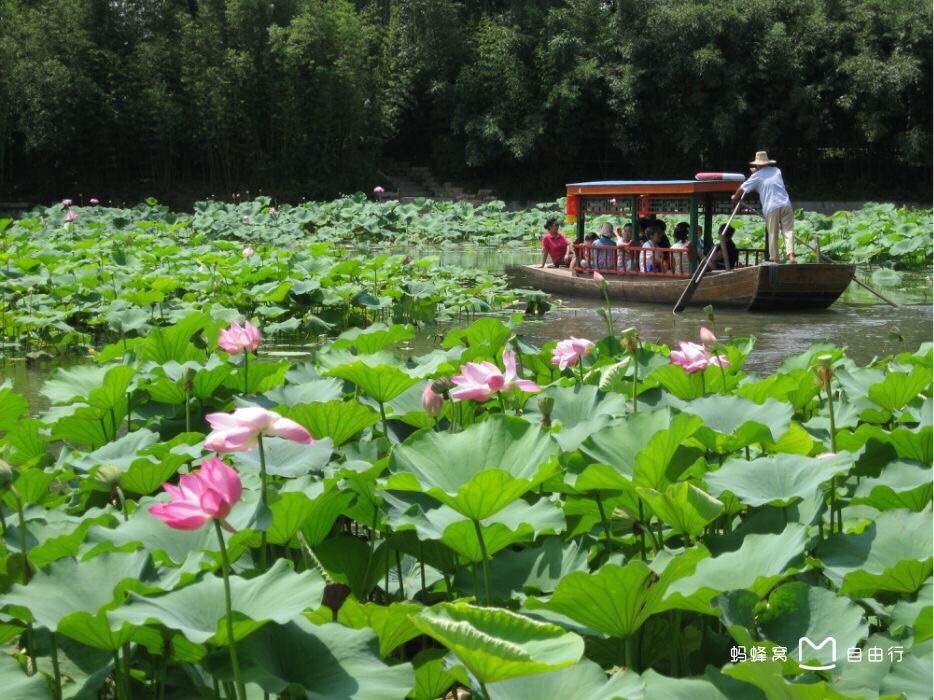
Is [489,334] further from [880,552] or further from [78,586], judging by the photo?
[78,586]

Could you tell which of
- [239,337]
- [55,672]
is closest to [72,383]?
[239,337]

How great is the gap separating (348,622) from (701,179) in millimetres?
7356

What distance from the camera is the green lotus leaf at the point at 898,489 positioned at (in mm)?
1553

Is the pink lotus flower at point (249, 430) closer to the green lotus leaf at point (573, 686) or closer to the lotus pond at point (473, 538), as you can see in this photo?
A: the lotus pond at point (473, 538)

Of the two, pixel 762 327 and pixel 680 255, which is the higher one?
pixel 680 255

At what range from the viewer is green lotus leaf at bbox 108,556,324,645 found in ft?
3.68

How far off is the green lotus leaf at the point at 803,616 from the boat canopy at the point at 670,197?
6.73 metres

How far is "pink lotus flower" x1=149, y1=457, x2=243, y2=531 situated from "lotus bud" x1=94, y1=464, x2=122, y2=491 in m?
0.58

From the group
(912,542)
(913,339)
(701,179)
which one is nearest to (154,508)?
(912,542)

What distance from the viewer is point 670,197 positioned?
8.24 metres

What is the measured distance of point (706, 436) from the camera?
1781 mm

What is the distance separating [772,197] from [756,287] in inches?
24.9

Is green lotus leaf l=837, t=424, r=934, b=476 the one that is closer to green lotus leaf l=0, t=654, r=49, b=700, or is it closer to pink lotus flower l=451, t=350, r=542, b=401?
pink lotus flower l=451, t=350, r=542, b=401

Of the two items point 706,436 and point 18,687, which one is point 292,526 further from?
point 706,436
